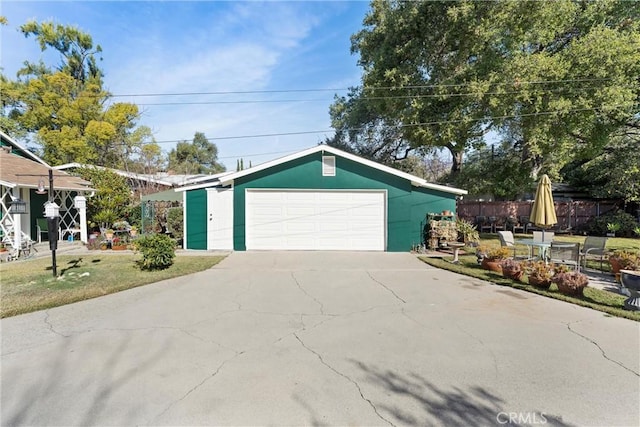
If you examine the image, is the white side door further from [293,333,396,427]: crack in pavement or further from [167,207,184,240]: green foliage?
[293,333,396,427]: crack in pavement

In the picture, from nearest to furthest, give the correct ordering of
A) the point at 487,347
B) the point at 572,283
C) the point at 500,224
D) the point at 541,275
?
the point at 487,347, the point at 572,283, the point at 541,275, the point at 500,224

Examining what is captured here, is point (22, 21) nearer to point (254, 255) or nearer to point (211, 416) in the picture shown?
point (254, 255)

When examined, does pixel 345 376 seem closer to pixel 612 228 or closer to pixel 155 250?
pixel 155 250

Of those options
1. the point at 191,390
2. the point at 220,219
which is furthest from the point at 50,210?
the point at 191,390

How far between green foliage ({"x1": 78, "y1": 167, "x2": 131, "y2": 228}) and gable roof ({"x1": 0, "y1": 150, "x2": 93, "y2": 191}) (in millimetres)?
461

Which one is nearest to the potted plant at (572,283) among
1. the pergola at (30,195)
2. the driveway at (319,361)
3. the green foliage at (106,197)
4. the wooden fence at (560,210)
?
the driveway at (319,361)

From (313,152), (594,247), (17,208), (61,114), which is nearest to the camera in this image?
(594,247)

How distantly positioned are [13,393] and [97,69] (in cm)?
3326

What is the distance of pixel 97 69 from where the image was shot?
27.8 m

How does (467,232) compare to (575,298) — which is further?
(467,232)

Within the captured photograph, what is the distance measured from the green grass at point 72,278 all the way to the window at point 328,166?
4.80 metres

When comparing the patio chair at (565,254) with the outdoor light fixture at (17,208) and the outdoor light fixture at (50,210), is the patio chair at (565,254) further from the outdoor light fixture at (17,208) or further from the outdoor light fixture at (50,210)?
the outdoor light fixture at (17,208)

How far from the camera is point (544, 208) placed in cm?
817

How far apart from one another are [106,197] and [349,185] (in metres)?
11.1
